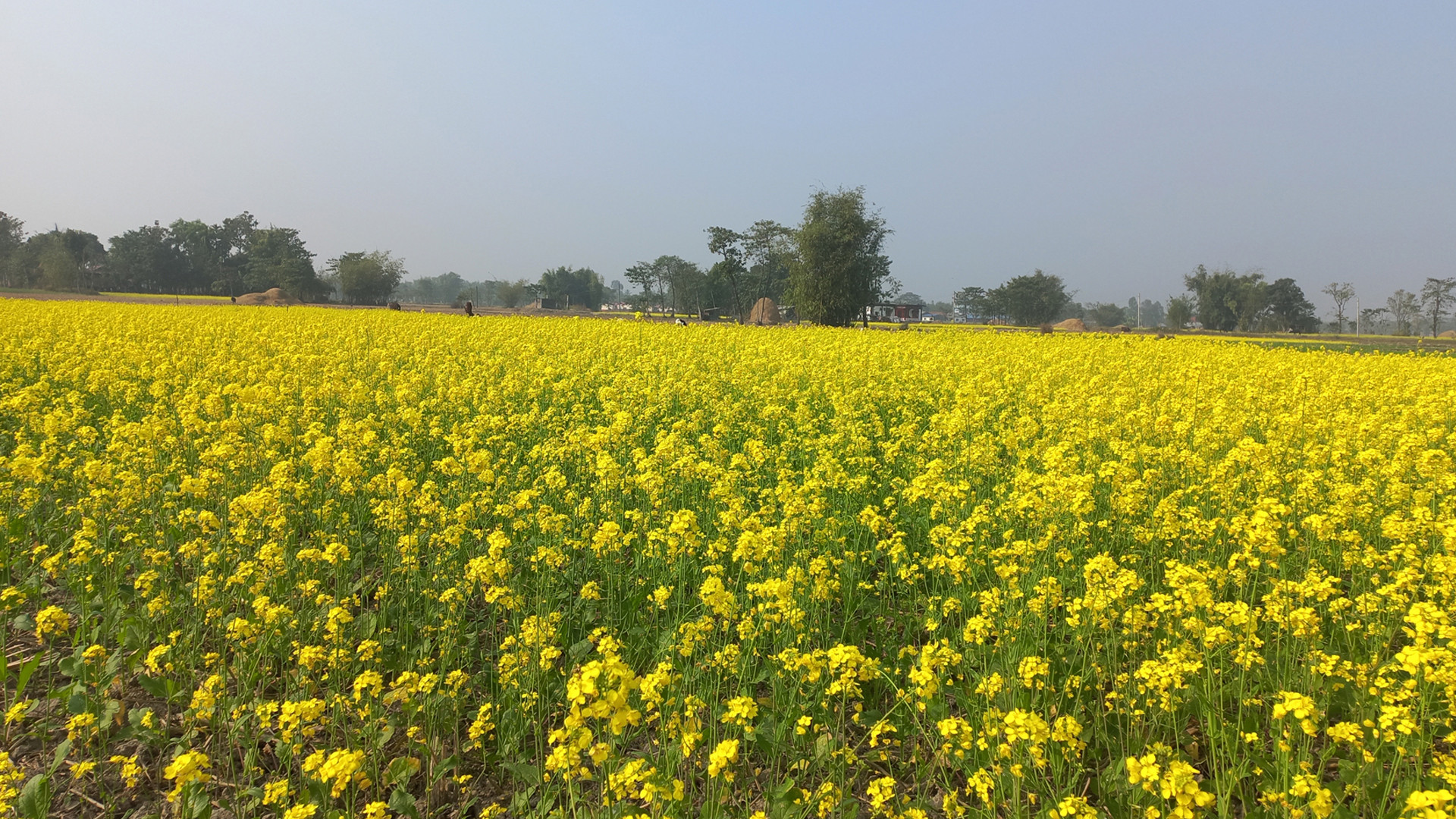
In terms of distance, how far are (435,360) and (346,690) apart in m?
9.59

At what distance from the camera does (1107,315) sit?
134 meters

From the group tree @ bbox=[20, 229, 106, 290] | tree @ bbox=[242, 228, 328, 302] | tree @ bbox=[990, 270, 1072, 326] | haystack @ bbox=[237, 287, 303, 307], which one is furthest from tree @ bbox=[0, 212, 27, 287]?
tree @ bbox=[990, 270, 1072, 326]

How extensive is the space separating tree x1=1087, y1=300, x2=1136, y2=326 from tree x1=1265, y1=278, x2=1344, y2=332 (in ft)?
174

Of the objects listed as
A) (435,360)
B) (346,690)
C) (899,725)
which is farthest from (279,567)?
(435,360)

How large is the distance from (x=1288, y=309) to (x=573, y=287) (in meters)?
111

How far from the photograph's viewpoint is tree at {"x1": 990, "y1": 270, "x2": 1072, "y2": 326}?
104062mm

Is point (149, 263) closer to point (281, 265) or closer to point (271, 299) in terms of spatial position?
point (281, 265)

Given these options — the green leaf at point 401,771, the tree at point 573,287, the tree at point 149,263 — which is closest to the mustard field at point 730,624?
the green leaf at point 401,771

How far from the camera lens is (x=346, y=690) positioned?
142 inches

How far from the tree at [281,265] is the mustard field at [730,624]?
8084 cm

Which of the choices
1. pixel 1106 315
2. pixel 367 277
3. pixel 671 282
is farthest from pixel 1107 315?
pixel 367 277

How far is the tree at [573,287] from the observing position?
13112 centimetres

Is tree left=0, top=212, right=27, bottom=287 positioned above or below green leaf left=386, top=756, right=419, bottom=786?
above

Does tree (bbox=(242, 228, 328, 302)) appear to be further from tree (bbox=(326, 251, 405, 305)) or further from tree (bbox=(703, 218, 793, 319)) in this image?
tree (bbox=(703, 218, 793, 319))
